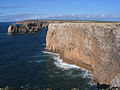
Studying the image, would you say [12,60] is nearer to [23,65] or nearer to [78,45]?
[23,65]

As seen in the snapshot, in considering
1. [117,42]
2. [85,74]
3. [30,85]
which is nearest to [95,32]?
[117,42]

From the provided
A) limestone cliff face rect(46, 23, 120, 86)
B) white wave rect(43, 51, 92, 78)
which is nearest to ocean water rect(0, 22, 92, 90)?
white wave rect(43, 51, 92, 78)

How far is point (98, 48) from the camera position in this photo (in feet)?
121

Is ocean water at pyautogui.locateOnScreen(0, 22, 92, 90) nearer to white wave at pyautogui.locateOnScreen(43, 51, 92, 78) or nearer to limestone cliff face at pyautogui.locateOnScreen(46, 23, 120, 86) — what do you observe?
white wave at pyautogui.locateOnScreen(43, 51, 92, 78)

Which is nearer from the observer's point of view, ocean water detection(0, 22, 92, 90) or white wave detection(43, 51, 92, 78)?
ocean water detection(0, 22, 92, 90)

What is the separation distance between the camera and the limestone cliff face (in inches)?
1369

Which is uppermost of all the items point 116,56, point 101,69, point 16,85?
point 116,56

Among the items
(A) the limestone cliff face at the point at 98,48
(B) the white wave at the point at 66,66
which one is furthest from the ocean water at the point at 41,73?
(A) the limestone cliff face at the point at 98,48

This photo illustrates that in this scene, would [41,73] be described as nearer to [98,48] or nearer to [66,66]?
[66,66]

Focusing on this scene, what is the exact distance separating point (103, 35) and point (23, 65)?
25.5 meters

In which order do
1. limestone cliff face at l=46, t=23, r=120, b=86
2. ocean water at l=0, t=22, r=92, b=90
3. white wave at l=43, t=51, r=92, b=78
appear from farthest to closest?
white wave at l=43, t=51, r=92, b=78, ocean water at l=0, t=22, r=92, b=90, limestone cliff face at l=46, t=23, r=120, b=86

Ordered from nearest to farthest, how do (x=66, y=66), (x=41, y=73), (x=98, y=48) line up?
(x=98, y=48), (x=41, y=73), (x=66, y=66)

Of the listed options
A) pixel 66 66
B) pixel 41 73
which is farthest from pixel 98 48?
pixel 41 73

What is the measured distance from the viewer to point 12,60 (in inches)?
2203
